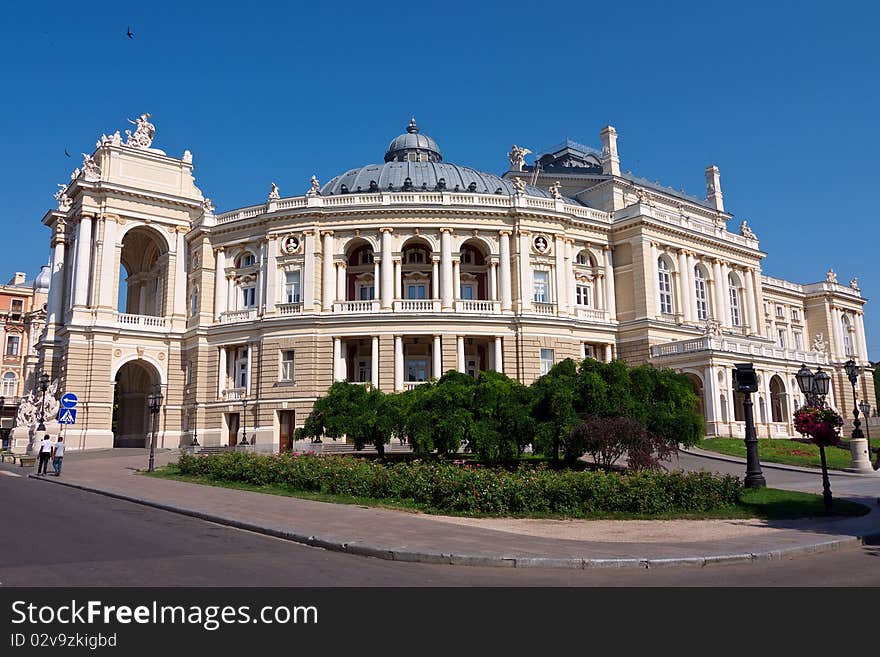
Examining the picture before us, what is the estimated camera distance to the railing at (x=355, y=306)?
1944 inches

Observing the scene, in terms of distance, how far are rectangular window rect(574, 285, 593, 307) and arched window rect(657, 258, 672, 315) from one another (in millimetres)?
5300

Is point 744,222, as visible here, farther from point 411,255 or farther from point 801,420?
point 801,420

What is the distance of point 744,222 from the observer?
2591 inches

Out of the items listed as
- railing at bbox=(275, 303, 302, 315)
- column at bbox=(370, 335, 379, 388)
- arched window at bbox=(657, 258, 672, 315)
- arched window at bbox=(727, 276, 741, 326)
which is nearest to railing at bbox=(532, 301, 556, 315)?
arched window at bbox=(657, 258, 672, 315)

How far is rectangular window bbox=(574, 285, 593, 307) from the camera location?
54938 mm

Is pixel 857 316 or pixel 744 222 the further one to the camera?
pixel 857 316

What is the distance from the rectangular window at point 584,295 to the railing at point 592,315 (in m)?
1.07

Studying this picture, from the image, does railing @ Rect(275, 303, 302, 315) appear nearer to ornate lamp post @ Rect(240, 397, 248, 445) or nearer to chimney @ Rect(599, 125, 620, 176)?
ornate lamp post @ Rect(240, 397, 248, 445)

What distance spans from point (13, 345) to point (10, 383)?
4.97m

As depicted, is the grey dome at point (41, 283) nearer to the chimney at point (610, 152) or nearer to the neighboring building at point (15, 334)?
the neighboring building at point (15, 334)

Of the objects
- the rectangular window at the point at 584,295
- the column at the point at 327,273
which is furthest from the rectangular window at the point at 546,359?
the column at the point at 327,273

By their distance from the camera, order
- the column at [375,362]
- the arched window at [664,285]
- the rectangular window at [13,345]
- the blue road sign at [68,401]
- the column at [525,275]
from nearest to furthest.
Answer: the blue road sign at [68,401] < the column at [375,362] < the column at [525,275] < the arched window at [664,285] < the rectangular window at [13,345]
